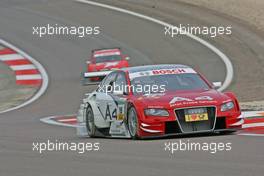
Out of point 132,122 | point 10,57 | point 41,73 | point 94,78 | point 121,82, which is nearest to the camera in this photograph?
point 132,122

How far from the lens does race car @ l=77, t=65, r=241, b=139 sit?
43.3ft

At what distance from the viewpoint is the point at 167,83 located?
47.0 feet

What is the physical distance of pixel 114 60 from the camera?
3212 cm

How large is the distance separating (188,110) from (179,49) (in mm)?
21809

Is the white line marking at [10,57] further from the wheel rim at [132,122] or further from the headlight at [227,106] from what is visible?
the headlight at [227,106]

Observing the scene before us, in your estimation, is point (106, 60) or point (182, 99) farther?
point (106, 60)

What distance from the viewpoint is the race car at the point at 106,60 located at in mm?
31719

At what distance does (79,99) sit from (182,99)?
1417 cm

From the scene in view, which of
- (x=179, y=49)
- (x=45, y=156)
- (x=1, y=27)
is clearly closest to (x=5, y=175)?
(x=45, y=156)

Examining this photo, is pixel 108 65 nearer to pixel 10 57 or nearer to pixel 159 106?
pixel 10 57

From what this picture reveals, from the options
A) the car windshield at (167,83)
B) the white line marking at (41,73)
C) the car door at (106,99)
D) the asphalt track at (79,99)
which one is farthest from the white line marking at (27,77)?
the car windshield at (167,83)

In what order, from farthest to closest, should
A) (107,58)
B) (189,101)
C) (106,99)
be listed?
(107,58)
(106,99)
(189,101)

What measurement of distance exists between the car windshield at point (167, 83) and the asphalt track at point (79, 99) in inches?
37.4

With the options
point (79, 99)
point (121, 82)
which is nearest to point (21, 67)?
point (79, 99)
